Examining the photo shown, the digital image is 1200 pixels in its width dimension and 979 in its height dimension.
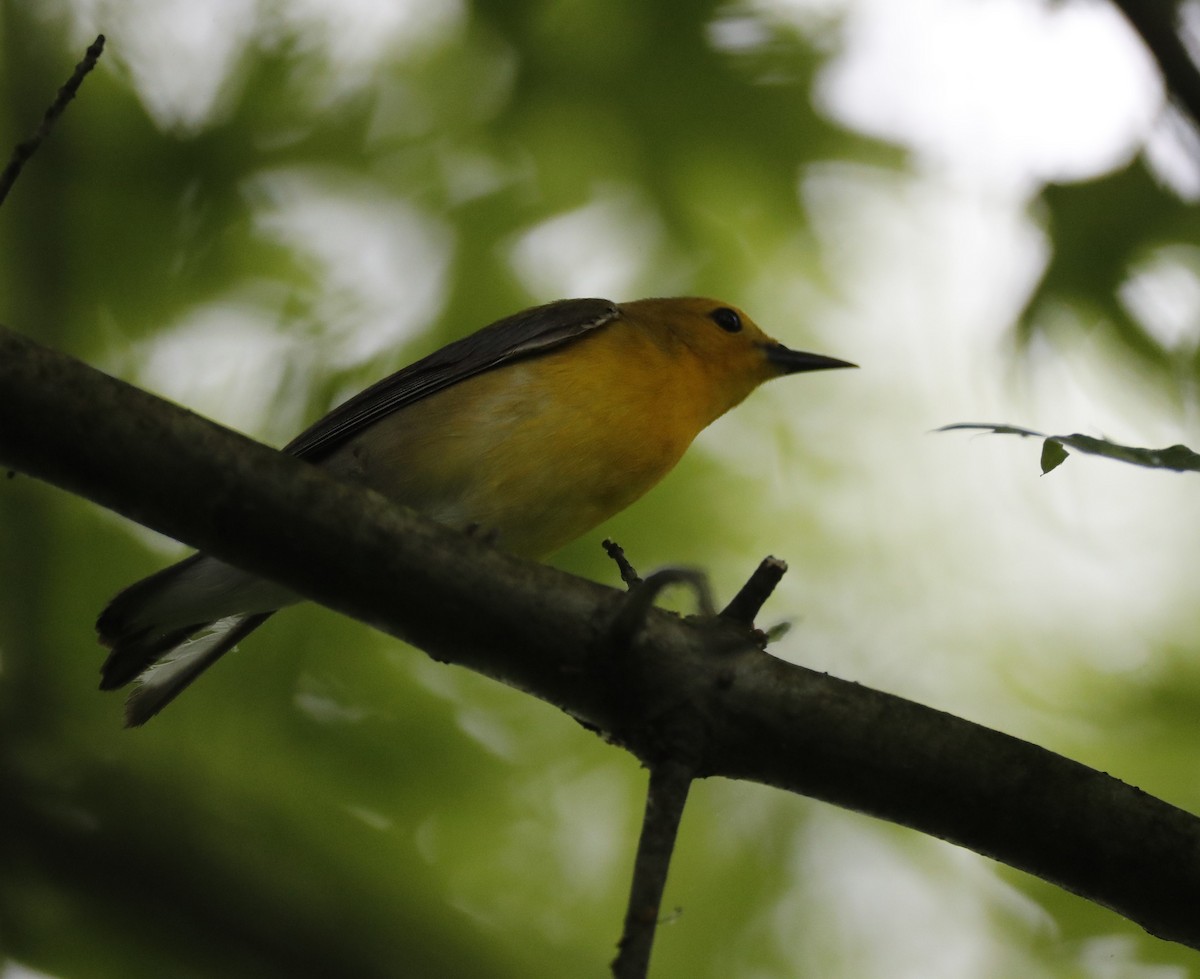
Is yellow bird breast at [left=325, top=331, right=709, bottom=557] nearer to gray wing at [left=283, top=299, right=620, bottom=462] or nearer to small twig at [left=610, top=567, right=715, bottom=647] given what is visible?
gray wing at [left=283, top=299, right=620, bottom=462]

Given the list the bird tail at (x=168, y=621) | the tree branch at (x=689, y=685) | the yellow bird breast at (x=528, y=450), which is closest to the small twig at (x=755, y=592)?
the tree branch at (x=689, y=685)

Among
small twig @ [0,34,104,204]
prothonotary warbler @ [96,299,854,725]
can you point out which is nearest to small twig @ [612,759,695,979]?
prothonotary warbler @ [96,299,854,725]

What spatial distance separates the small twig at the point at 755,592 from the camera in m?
3.19

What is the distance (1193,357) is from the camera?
16.9 feet

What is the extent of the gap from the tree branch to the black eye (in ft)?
12.5

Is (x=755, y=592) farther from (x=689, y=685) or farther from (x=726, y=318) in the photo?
(x=726, y=318)

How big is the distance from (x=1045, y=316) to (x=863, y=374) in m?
2.16

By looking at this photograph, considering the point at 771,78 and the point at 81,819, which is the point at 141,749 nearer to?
the point at 81,819

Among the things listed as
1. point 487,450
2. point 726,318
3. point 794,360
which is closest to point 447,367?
point 487,450

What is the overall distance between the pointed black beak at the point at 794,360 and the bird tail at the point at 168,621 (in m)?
3.02

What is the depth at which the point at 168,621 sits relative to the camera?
16.1 feet

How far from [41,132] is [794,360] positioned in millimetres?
4352

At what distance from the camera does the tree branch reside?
3.06 metres

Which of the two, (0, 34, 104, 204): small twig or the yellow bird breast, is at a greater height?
the yellow bird breast
